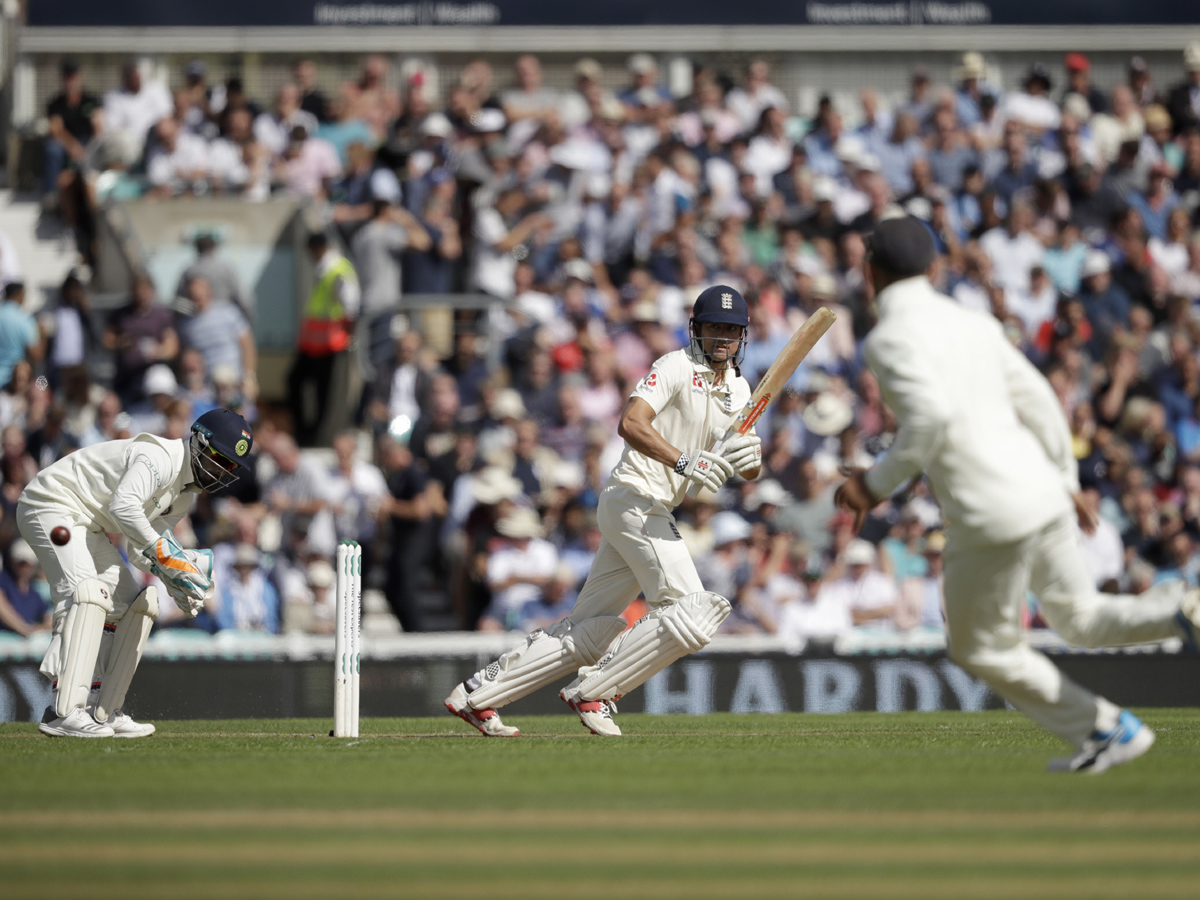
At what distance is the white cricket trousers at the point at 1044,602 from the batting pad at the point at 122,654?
16.2ft

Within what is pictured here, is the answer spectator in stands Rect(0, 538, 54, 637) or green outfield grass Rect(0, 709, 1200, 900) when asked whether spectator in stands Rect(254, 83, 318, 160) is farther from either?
green outfield grass Rect(0, 709, 1200, 900)

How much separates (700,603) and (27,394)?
9109 mm

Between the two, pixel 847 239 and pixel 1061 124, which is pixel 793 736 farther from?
pixel 1061 124

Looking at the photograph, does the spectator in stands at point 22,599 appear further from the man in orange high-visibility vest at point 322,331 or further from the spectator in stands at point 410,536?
the man in orange high-visibility vest at point 322,331

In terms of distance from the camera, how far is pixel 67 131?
19.5 meters

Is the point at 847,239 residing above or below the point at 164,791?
above

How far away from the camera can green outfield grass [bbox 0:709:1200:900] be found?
452 cm

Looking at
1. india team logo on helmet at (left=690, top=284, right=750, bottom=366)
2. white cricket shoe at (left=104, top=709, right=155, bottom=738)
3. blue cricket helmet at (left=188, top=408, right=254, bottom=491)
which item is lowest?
white cricket shoe at (left=104, top=709, right=155, bottom=738)

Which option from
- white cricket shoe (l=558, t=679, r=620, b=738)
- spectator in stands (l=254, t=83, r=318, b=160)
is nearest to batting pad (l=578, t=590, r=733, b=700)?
white cricket shoe (l=558, t=679, r=620, b=738)

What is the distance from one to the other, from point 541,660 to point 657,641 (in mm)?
751

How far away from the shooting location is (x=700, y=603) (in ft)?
29.3

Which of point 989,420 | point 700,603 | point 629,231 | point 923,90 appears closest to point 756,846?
point 989,420

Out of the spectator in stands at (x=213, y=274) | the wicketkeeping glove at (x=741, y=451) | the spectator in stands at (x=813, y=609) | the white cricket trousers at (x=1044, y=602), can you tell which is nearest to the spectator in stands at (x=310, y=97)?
the spectator in stands at (x=213, y=274)

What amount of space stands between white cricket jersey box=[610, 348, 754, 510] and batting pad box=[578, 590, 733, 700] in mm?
691
